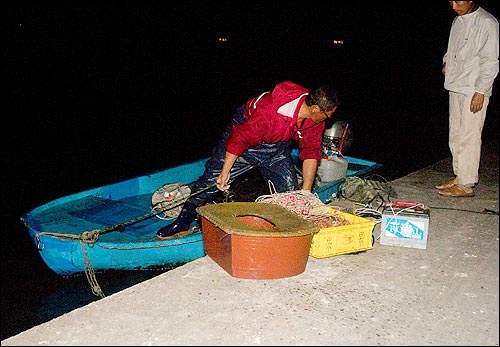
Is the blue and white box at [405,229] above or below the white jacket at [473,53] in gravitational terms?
below

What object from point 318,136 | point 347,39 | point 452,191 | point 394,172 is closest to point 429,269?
point 318,136

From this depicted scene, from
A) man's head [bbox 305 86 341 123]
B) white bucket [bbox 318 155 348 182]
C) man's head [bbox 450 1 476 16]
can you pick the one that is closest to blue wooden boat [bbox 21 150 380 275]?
white bucket [bbox 318 155 348 182]

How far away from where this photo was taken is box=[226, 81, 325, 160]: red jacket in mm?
5127

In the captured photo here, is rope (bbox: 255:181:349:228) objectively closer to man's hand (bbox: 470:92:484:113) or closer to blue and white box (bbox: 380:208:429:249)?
blue and white box (bbox: 380:208:429:249)

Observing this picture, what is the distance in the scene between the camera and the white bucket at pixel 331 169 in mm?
8305

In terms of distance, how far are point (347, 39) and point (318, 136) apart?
2558 inches

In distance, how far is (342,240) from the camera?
4.49 metres

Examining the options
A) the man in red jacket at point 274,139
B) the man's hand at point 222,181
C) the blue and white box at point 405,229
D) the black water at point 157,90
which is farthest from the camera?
the black water at point 157,90

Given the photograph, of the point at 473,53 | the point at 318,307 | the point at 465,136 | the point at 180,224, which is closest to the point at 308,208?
the point at 318,307

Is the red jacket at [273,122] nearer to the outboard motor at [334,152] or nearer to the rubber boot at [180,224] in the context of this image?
the rubber boot at [180,224]

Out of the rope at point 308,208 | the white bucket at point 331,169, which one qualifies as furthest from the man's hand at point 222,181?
the white bucket at point 331,169

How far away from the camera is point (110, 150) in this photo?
51.1 ft

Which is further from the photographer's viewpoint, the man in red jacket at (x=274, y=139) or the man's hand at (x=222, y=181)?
the man's hand at (x=222, y=181)

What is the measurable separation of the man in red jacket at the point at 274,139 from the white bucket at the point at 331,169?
2.35 meters
